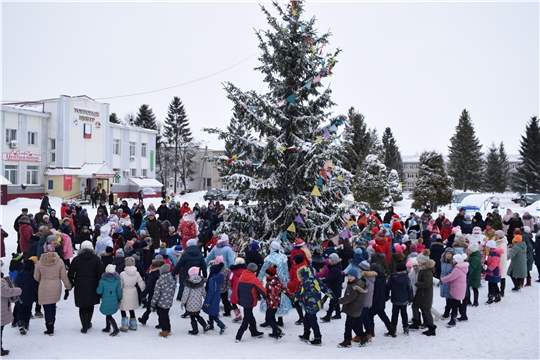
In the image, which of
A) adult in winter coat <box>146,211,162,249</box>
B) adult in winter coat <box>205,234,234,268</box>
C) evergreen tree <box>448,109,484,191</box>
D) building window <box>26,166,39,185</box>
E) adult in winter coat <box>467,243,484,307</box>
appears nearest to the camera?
adult in winter coat <box>467,243,484,307</box>

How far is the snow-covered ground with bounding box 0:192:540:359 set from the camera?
7.51 metres

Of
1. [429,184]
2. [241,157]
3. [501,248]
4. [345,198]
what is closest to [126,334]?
[241,157]

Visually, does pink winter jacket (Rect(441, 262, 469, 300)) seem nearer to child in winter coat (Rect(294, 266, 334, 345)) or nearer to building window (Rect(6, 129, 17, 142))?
child in winter coat (Rect(294, 266, 334, 345))

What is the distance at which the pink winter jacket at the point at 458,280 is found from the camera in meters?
9.02

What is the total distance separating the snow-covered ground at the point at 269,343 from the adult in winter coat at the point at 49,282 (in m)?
0.39

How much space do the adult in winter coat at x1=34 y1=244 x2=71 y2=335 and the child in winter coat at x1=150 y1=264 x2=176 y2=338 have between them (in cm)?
163

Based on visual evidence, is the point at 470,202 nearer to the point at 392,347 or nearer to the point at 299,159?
the point at 299,159

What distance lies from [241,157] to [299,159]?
193cm

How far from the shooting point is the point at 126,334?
855 cm

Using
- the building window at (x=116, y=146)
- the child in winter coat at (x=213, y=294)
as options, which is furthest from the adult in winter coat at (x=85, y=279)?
the building window at (x=116, y=146)

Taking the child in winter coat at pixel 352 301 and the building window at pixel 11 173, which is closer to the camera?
the child in winter coat at pixel 352 301

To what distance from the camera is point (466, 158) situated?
212ft

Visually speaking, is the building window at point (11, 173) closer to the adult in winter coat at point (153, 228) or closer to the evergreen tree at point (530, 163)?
the adult in winter coat at point (153, 228)

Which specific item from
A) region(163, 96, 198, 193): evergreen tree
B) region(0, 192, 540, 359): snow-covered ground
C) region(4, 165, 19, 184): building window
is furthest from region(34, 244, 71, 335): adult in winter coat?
region(163, 96, 198, 193): evergreen tree
